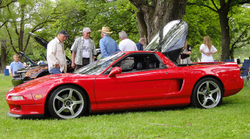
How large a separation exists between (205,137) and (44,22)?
27.7 m

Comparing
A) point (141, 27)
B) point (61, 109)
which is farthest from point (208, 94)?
point (141, 27)

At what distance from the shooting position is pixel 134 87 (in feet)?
15.4

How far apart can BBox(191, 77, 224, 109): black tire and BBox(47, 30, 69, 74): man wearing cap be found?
3162 millimetres

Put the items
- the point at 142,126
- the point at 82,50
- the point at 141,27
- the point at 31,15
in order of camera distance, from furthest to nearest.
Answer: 1. the point at 31,15
2. the point at 141,27
3. the point at 82,50
4. the point at 142,126

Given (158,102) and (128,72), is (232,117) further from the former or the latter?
(128,72)

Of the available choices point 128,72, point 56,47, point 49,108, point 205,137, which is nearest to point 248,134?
point 205,137

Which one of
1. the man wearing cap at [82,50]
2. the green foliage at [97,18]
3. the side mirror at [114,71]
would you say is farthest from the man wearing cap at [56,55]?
the green foliage at [97,18]

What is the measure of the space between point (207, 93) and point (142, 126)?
6.94 feet

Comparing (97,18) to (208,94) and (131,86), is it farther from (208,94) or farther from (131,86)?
(131,86)

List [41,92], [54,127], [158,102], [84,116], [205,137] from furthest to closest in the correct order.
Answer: [158,102] → [84,116] → [41,92] → [54,127] → [205,137]

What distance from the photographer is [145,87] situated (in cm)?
476

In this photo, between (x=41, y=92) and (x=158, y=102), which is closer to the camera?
(x=41, y=92)

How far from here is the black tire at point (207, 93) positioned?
514cm

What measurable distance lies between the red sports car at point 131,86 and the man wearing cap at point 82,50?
74.9 inches
